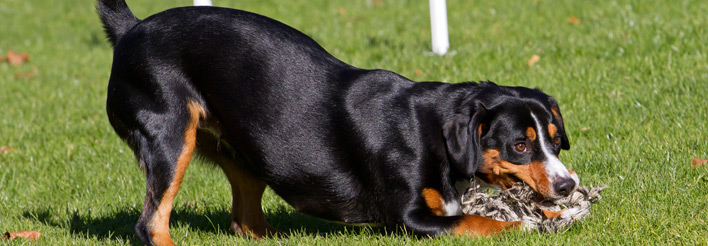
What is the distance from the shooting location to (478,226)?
14.7 feet

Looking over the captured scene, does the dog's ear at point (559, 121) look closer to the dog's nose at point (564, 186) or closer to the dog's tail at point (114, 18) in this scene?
the dog's nose at point (564, 186)

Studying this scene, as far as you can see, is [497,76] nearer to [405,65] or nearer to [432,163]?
[405,65]

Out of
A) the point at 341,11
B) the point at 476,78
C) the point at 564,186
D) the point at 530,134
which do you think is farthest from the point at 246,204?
the point at 341,11

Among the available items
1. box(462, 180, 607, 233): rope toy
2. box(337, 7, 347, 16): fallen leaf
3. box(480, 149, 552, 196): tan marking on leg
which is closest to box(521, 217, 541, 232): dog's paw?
box(462, 180, 607, 233): rope toy

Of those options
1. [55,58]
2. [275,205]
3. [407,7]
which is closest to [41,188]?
[275,205]

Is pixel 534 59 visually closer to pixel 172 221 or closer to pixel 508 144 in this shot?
pixel 508 144

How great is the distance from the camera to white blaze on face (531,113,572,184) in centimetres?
434

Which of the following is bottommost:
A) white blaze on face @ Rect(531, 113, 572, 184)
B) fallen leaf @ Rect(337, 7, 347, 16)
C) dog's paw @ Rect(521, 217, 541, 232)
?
dog's paw @ Rect(521, 217, 541, 232)

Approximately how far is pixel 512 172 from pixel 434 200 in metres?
0.45

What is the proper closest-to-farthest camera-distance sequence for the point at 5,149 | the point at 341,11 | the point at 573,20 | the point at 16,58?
1. the point at 5,149
2. the point at 573,20
3. the point at 16,58
4. the point at 341,11

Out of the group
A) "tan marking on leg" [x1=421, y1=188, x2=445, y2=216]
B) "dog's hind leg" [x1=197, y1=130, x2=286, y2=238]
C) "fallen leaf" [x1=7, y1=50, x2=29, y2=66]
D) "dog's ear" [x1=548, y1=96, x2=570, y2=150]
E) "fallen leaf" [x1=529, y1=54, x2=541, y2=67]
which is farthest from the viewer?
"fallen leaf" [x1=7, y1=50, x2=29, y2=66]

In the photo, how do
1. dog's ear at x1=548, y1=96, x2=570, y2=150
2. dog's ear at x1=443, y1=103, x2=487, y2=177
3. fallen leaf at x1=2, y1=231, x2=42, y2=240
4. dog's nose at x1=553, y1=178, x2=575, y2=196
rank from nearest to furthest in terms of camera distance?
dog's nose at x1=553, y1=178, x2=575, y2=196 → dog's ear at x1=443, y1=103, x2=487, y2=177 → dog's ear at x1=548, y1=96, x2=570, y2=150 → fallen leaf at x1=2, y1=231, x2=42, y2=240

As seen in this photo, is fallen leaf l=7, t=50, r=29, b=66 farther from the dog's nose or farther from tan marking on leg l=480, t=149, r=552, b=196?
the dog's nose

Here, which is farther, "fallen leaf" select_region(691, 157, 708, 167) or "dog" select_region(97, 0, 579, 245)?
"fallen leaf" select_region(691, 157, 708, 167)
